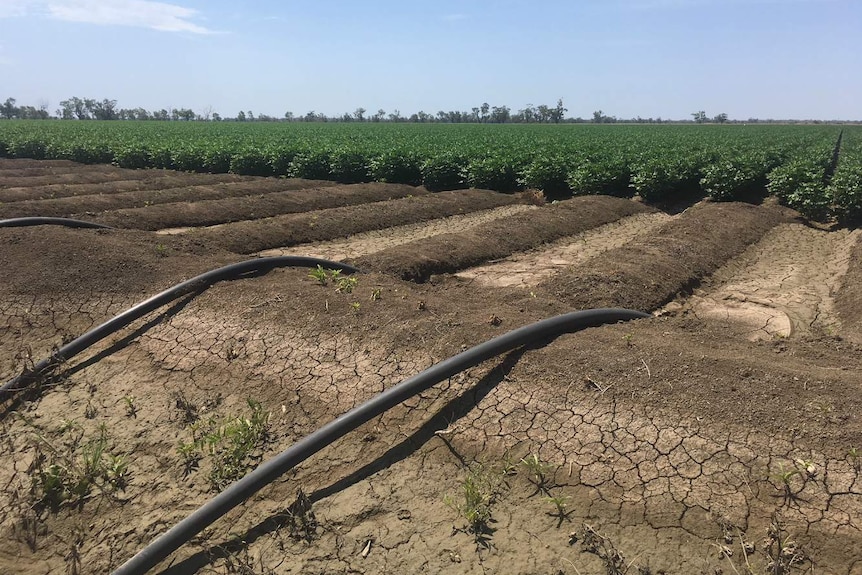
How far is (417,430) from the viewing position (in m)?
4.05

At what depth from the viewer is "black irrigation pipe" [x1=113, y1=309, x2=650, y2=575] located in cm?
304

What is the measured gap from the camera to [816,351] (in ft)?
16.4

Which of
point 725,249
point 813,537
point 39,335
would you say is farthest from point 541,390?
point 725,249

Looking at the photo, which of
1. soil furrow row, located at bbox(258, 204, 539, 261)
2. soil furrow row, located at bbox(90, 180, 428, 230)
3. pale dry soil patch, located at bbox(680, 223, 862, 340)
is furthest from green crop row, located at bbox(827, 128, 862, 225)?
soil furrow row, located at bbox(90, 180, 428, 230)

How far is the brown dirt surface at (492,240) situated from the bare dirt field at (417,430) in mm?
2294

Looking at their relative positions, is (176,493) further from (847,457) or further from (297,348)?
(847,457)

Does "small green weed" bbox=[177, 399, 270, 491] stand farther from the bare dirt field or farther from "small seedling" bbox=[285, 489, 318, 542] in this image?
"small seedling" bbox=[285, 489, 318, 542]

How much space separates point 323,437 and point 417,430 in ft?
2.60

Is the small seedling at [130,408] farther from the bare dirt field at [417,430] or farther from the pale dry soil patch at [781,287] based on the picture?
the pale dry soil patch at [781,287]

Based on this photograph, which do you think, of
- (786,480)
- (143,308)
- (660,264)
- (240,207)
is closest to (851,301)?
(660,264)

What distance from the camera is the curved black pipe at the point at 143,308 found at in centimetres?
513

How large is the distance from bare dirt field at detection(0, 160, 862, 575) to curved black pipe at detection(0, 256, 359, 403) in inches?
4.7

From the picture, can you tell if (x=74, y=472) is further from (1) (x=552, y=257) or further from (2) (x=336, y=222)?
(2) (x=336, y=222)

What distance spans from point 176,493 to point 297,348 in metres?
1.69
